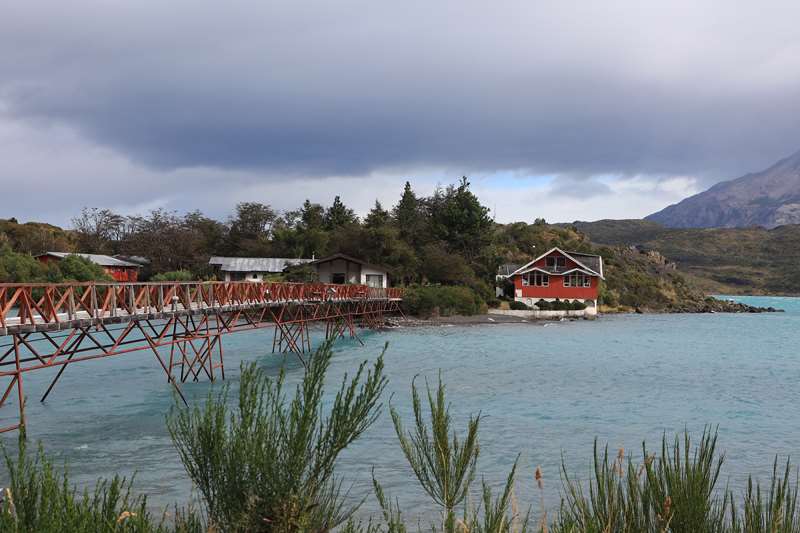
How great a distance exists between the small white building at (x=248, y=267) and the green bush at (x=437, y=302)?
13.9 meters

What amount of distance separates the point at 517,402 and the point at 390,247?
5035 centimetres

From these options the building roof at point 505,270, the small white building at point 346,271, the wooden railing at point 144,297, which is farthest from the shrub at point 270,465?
the building roof at point 505,270

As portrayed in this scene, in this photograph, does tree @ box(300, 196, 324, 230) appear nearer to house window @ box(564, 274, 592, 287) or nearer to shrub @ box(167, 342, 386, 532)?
house window @ box(564, 274, 592, 287)

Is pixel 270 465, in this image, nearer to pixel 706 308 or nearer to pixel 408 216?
pixel 408 216

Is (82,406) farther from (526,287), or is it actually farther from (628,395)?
(526,287)

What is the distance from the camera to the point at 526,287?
70688 mm

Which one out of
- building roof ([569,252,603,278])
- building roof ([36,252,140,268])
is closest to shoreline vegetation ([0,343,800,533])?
building roof ([36,252,140,268])

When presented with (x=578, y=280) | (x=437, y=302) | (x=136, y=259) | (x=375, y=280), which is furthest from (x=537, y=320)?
(x=136, y=259)

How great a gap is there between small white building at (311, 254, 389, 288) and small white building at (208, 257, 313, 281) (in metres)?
4.02

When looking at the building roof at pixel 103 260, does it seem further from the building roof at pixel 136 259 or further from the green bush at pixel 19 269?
the building roof at pixel 136 259

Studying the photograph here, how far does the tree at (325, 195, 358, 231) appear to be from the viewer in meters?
91.2

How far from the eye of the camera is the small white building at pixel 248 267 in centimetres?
6925

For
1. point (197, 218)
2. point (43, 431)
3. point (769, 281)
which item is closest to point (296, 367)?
point (43, 431)

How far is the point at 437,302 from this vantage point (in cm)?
6144
